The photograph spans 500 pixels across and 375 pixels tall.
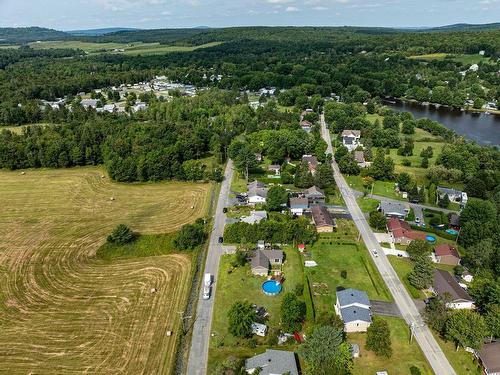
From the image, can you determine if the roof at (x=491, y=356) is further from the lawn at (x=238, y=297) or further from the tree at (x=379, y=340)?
the lawn at (x=238, y=297)

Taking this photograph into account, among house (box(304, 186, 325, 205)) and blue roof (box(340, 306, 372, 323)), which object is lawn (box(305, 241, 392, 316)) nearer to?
blue roof (box(340, 306, 372, 323))

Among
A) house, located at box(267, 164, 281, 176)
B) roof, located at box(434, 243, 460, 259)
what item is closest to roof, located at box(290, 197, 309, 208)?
house, located at box(267, 164, 281, 176)

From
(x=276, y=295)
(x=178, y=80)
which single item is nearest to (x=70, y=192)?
(x=276, y=295)

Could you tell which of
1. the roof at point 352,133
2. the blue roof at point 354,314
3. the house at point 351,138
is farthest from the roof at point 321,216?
the roof at point 352,133

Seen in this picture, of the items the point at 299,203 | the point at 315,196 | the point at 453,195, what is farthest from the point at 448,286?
the point at 453,195

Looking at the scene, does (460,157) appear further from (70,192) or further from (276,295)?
(70,192)

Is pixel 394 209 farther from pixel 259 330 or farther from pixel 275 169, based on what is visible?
pixel 259 330

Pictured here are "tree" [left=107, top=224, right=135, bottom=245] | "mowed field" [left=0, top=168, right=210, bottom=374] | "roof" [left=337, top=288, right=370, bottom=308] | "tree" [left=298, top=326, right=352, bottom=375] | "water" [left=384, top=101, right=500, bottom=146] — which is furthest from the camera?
"water" [left=384, top=101, right=500, bottom=146]
